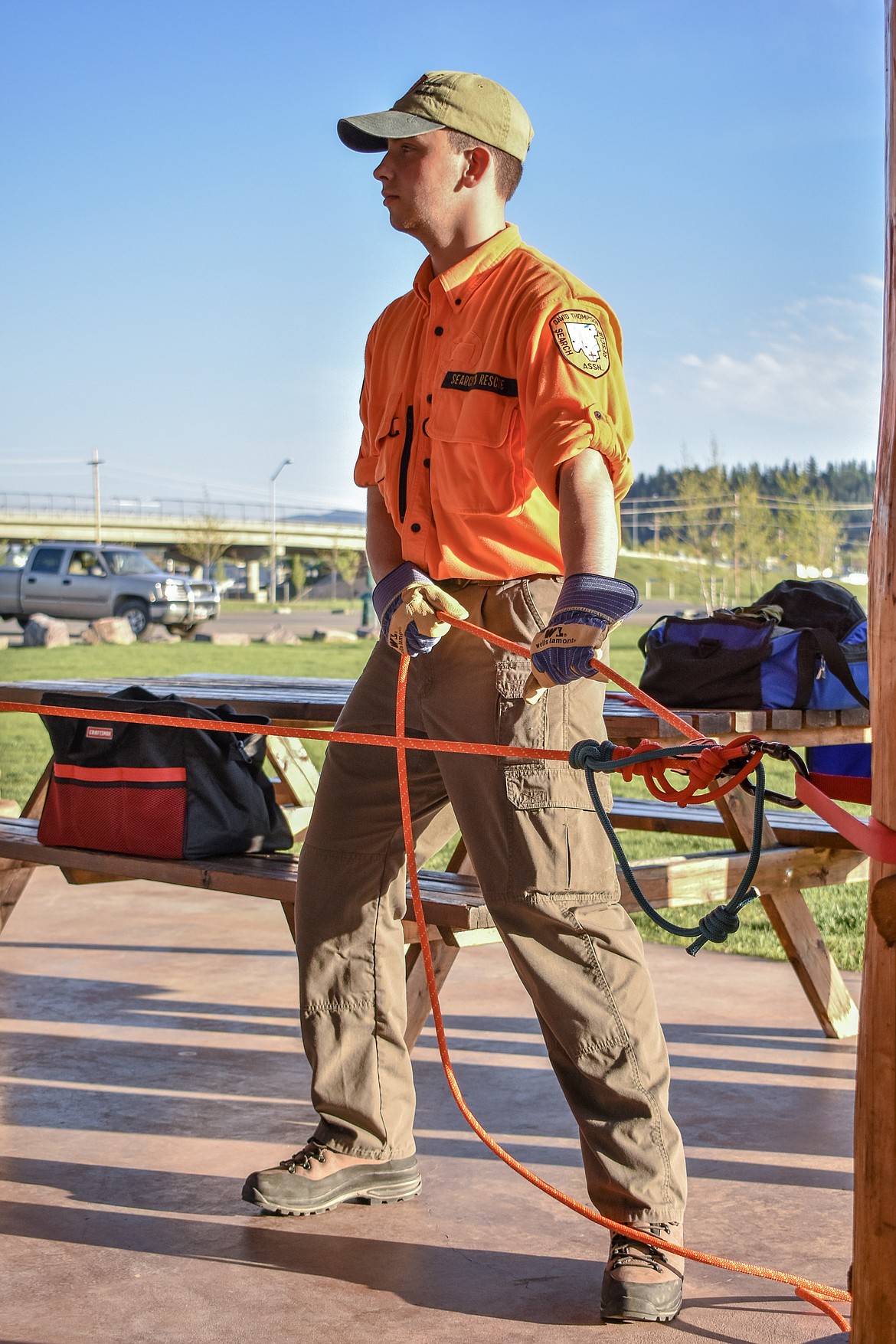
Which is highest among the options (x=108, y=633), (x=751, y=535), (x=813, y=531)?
(x=813, y=531)

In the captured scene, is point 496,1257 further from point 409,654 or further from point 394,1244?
point 409,654

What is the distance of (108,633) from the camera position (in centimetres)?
2541

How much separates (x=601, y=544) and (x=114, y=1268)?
1.65 metres

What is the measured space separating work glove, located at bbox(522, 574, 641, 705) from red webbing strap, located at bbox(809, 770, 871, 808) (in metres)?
0.43

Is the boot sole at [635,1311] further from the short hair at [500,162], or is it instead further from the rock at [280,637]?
the rock at [280,637]

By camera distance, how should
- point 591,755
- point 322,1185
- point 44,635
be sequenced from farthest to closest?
point 44,635 → point 322,1185 → point 591,755

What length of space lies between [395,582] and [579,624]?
55cm

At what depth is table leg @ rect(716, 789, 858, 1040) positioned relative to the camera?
412 cm

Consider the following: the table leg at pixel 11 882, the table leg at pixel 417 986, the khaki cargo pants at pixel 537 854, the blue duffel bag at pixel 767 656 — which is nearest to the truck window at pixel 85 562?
the table leg at pixel 11 882

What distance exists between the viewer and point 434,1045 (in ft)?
13.8

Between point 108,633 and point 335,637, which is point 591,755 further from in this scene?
point 335,637

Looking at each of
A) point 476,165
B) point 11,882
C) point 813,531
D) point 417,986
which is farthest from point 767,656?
point 813,531

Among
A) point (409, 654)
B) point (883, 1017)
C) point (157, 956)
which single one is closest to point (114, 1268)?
point (409, 654)

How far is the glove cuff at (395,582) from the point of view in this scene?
9.04 feet
